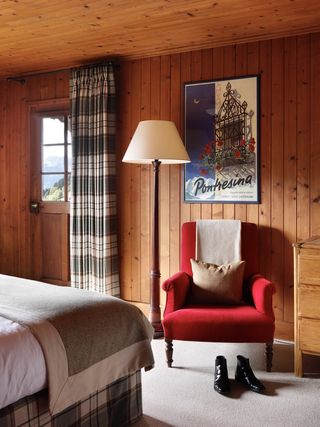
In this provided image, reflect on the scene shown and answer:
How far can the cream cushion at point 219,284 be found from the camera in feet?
10.4

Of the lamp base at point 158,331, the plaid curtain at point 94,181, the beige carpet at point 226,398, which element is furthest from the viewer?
the plaid curtain at point 94,181

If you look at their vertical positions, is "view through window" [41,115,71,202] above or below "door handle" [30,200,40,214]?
above

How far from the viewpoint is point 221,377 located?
2.73 meters

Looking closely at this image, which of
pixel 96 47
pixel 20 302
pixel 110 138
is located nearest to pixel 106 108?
pixel 110 138

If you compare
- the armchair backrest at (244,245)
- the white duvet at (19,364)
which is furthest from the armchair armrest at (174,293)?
the white duvet at (19,364)

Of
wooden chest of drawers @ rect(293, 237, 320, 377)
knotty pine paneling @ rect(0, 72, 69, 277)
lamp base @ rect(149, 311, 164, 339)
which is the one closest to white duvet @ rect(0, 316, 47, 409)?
wooden chest of drawers @ rect(293, 237, 320, 377)

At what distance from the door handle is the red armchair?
2093mm

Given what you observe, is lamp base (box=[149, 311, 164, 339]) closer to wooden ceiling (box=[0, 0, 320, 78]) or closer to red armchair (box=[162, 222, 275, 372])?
red armchair (box=[162, 222, 275, 372])

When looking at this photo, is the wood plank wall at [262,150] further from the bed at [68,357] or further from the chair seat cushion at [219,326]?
the bed at [68,357]

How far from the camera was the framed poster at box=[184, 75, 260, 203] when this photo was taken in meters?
3.65

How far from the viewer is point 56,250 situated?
4.68 meters

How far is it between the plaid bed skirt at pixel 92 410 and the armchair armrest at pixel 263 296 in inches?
39.8

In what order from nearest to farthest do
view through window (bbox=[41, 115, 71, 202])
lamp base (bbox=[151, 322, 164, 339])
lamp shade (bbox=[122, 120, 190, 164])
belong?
lamp shade (bbox=[122, 120, 190, 164]), lamp base (bbox=[151, 322, 164, 339]), view through window (bbox=[41, 115, 71, 202])

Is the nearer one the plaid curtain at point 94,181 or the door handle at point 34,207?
the plaid curtain at point 94,181
